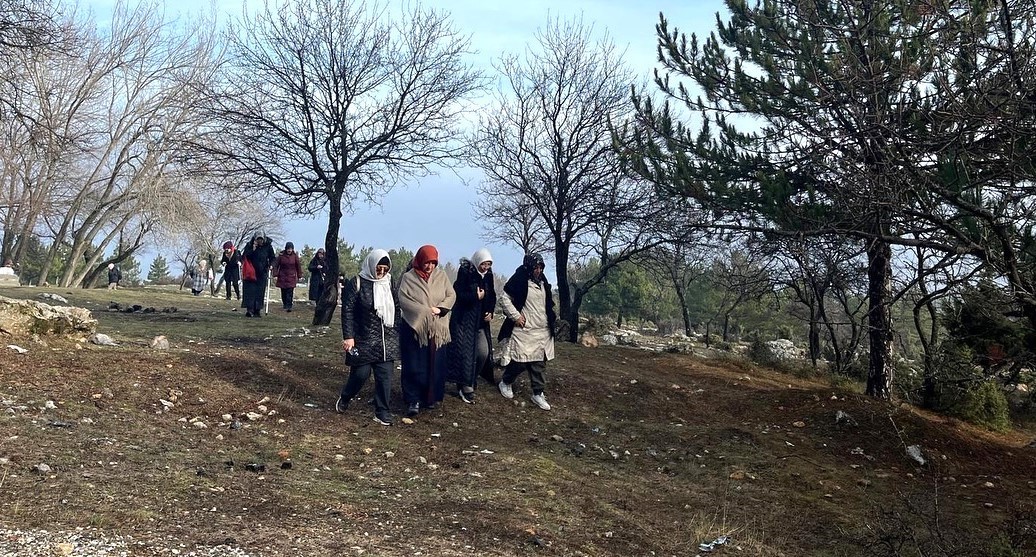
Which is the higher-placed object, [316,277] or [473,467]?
[316,277]

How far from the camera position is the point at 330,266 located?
14.6 meters

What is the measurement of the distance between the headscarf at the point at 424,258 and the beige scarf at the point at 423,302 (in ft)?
0.14

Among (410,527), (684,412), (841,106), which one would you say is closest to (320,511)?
(410,527)

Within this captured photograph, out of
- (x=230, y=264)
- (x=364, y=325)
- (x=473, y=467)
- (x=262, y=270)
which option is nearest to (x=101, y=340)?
(x=364, y=325)

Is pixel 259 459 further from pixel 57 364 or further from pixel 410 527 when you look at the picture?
pixel 57 364

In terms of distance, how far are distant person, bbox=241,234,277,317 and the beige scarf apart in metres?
8.43

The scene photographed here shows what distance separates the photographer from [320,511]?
14.2 ft

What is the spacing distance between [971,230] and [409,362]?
503 cm

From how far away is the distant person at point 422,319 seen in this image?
7367 mm

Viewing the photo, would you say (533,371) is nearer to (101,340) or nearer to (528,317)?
(528,317)

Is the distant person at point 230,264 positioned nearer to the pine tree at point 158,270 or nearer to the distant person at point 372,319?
the distant person at point 372,319

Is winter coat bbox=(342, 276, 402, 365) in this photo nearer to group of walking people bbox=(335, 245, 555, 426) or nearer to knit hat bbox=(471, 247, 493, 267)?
group of walking people bbox=(335, 245, 555, 426)

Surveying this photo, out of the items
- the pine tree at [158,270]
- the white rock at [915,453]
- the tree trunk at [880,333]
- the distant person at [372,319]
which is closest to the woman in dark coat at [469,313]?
the distant person at [372,319]

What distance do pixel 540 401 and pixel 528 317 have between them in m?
1.04
